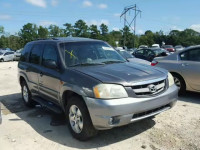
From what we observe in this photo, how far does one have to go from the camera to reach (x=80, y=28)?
83812 millimetres

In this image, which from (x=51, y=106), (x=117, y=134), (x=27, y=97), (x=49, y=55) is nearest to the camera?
(x=117, y=134)

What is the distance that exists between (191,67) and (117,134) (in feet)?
11.2

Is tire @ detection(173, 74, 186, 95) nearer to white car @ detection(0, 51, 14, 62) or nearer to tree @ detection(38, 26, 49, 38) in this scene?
white car @ detection(0, 51, 14, 62)

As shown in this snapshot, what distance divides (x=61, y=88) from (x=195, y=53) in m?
4.26

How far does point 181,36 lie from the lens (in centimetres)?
9206

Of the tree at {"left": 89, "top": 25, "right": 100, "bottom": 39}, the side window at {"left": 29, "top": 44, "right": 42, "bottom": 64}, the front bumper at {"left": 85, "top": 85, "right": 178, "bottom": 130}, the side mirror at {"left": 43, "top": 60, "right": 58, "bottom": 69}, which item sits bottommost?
the front bumper at {"left": 85, "top": 85, "right": 178, "bottom": 130}

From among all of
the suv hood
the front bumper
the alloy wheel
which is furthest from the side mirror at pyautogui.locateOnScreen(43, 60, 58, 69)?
the front bumper

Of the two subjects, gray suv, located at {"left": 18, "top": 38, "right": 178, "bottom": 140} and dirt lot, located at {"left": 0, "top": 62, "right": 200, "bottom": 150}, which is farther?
dirt lot, located at {"left": 0, "top": 62, "right": 200, "bottom": 150}

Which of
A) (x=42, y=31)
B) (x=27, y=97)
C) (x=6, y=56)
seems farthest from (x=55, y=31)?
(x=27, y=97)

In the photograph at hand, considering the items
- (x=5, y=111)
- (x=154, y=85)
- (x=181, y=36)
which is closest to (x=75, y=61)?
(x=154, y=85)

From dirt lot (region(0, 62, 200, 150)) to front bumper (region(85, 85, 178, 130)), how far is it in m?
0.50

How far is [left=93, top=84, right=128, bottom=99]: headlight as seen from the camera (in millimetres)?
3420

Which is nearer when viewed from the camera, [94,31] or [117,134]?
[117,134]

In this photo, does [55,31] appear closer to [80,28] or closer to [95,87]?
[80,28]
